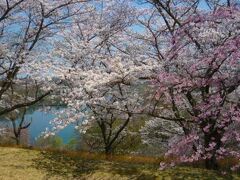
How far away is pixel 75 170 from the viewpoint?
39.3 ft

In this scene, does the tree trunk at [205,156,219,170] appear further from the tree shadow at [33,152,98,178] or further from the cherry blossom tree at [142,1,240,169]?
the tree shadow at [33,152,98,178]

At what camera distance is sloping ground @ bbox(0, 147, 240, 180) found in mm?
11188

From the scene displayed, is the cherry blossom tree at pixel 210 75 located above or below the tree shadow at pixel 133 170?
above

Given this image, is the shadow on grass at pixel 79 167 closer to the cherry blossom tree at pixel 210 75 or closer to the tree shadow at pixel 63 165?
the tree shadow at pixel 63 165

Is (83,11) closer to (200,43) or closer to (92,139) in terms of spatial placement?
(200,43)

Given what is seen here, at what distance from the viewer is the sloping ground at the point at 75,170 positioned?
440 inches

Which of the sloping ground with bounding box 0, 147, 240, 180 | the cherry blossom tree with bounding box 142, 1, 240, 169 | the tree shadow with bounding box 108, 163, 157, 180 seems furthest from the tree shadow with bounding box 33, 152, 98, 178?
the cherry blossom tree with bounding box 142, 1, 240, 169

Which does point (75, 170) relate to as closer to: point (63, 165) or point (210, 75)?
point (63, 165)

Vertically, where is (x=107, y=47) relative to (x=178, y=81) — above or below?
above

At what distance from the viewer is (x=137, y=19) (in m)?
15.1

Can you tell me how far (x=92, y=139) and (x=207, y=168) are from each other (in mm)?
18777

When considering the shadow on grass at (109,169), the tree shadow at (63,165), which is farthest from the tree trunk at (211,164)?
the tree shadow at (63,165)

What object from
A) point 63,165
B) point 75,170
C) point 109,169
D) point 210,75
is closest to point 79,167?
point 75,170

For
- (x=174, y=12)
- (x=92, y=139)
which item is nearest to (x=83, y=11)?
(x=174, y=12)
